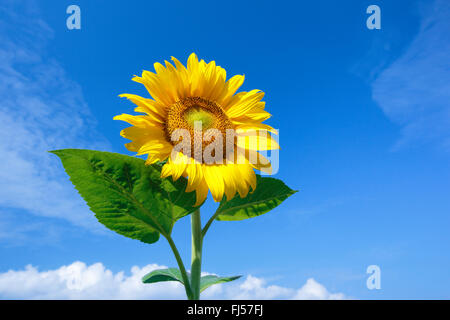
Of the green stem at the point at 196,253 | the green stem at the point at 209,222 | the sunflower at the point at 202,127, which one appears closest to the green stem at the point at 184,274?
the green stem at the point at 196,253

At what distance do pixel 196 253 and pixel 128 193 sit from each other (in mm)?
417

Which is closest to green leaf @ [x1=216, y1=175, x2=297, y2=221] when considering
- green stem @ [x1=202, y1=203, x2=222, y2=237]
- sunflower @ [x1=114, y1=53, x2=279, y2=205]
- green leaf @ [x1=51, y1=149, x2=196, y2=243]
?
green stem @ [x1=202, y1=203, x2=222, y2=237]

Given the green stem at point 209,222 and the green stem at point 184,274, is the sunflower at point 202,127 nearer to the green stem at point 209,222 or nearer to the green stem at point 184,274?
the green stem at point 209,222

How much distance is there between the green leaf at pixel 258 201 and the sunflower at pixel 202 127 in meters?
0.11

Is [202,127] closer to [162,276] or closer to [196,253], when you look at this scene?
[196,253]

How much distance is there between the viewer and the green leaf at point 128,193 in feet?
5.75

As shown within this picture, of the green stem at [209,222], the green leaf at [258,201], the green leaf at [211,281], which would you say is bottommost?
the green leaf at [211,281]

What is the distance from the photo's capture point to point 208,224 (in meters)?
1.91

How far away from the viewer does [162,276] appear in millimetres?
1919

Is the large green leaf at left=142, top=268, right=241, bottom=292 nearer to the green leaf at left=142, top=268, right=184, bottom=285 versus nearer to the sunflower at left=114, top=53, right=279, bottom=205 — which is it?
the green leaf at left=142, top=268, right=184, bottom=285

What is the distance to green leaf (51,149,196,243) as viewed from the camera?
1752 mm

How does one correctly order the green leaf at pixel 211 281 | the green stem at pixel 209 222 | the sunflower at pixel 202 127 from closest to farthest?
the sunflower at pixel 202 127 → the green stem at pixel 209 222 → the green leaf at pixel 211 281

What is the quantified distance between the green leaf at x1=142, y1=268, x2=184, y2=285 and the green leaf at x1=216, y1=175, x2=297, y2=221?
349 mm
